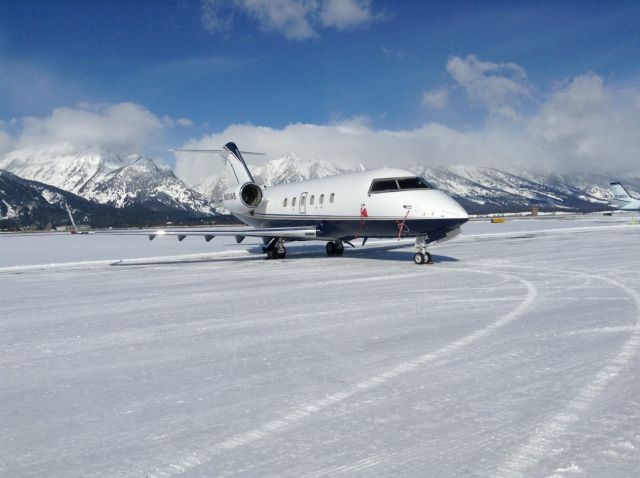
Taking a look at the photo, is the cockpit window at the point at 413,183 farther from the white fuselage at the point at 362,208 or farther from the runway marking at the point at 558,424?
the runway marking at the point at 558,424

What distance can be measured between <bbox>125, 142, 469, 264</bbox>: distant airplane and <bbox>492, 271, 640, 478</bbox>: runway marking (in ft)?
28.2

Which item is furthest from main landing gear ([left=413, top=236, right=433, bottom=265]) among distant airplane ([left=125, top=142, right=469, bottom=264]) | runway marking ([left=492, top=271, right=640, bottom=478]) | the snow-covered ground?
runway marking ([left=492, top=271, right=640, bottom=478])

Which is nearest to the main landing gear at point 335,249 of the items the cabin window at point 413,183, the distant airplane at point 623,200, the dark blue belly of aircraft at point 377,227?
the dark blue belly of aircraft at point 377,227

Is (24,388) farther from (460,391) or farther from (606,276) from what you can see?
(606,276)

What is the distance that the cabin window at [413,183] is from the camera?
14.5 metres

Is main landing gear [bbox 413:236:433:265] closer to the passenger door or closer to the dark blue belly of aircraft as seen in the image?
the dark blue belly of aircraft

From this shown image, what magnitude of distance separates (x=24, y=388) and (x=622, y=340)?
5.62 m

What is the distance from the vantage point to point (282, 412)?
3641mm

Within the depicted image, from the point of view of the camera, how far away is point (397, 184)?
14.9 metres

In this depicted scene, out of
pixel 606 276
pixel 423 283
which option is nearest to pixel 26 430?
pixel 423 283

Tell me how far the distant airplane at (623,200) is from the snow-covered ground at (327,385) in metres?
81.3

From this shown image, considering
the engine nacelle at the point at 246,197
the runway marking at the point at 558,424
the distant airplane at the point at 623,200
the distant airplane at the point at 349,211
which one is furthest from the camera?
the distant airplane at the point at 623,200

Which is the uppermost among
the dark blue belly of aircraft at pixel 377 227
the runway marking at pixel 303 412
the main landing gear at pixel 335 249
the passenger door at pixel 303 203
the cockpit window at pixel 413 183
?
the cockpit window at pixel 413 183

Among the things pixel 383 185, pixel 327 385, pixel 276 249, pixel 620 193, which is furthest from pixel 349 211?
pixel 620 193
